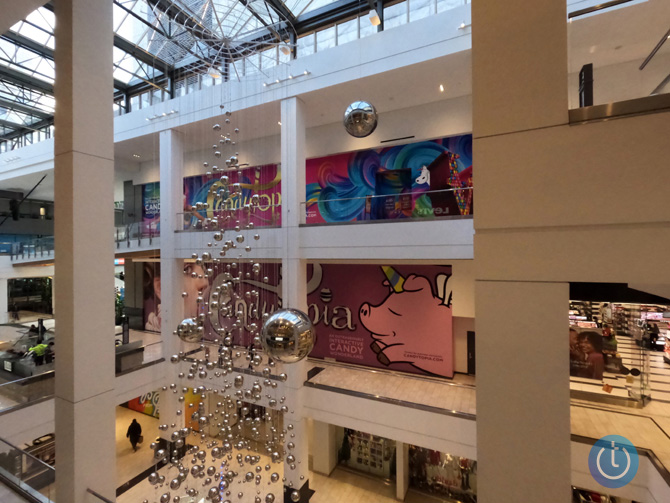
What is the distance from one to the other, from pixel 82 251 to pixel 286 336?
1.93 metres

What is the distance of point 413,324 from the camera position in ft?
26.1

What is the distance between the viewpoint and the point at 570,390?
1413mm

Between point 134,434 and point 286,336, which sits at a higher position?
point 286,336

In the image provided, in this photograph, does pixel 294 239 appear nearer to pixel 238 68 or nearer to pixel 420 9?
pixel 238 68

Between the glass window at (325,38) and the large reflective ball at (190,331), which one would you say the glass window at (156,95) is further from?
the large reflective ball at (190,331)

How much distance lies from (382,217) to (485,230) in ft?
16.4

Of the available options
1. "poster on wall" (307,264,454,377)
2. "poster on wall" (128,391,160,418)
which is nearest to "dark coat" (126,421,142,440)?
"poster on wall" (128,391,160,418)

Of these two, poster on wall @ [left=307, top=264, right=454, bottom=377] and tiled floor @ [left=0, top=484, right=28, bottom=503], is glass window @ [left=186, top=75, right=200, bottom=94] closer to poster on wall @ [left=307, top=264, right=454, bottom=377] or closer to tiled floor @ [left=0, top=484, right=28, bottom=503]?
poster on wall @ [left=307, top=264, right=454, bottom=377]

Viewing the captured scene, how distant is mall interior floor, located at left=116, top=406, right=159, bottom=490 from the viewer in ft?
25.6

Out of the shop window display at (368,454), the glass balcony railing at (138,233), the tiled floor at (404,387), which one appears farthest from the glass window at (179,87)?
the shop window display at (368,454)

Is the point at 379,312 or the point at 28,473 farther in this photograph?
the point at 379,312

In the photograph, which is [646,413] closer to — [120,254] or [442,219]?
[442,219]

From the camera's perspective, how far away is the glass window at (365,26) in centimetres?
648

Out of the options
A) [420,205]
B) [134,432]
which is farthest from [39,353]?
[420,205]
